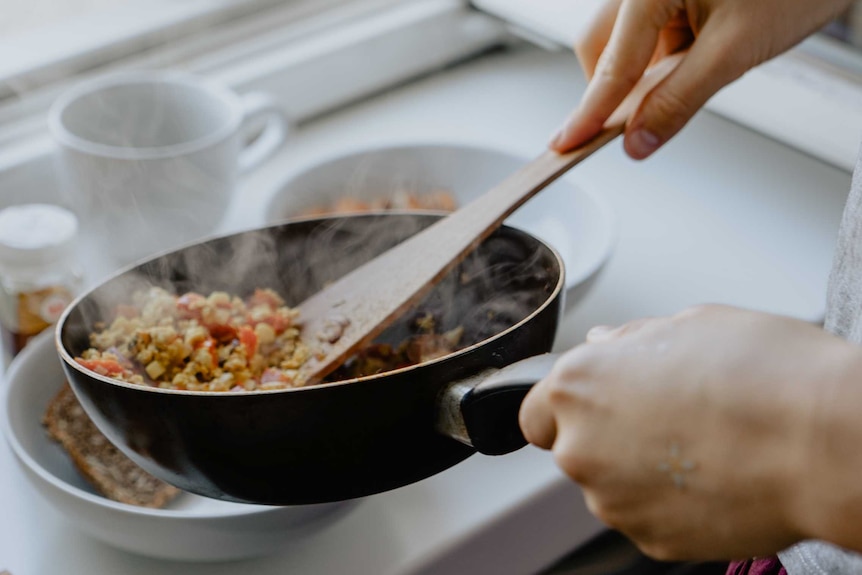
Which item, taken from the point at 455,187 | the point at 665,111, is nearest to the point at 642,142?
the point at 665,111

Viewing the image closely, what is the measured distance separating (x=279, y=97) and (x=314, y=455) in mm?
708

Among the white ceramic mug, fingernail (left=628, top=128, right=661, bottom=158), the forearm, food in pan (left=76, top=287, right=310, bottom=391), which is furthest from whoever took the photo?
the white ceramic mug

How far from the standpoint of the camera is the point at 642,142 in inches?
28.9

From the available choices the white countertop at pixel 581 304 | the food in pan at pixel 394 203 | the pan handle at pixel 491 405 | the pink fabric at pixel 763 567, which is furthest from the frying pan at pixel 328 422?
the food in pan at pixel 394 203

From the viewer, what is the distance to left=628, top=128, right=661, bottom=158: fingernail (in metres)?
0.73

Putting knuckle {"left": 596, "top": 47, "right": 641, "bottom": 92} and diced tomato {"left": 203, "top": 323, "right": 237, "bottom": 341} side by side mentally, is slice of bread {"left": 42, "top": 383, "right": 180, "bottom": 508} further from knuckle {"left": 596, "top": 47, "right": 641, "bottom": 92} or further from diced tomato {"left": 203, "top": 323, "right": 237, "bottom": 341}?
knuckle {"left": 596, "top": 47, "right": 641, "bottom": 92}

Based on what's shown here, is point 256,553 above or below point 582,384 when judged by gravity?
below

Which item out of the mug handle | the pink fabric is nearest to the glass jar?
the mug handle

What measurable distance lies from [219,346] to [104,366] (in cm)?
9

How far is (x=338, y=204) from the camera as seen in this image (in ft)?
3.16

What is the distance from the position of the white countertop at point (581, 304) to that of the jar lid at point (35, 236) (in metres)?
0.15

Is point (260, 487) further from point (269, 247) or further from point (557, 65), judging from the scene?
point (557, 65)

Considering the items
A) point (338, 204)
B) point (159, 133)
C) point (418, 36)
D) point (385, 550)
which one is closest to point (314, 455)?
point (385, 550)

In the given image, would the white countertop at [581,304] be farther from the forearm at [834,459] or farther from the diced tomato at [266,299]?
the forearm at [834,459]
